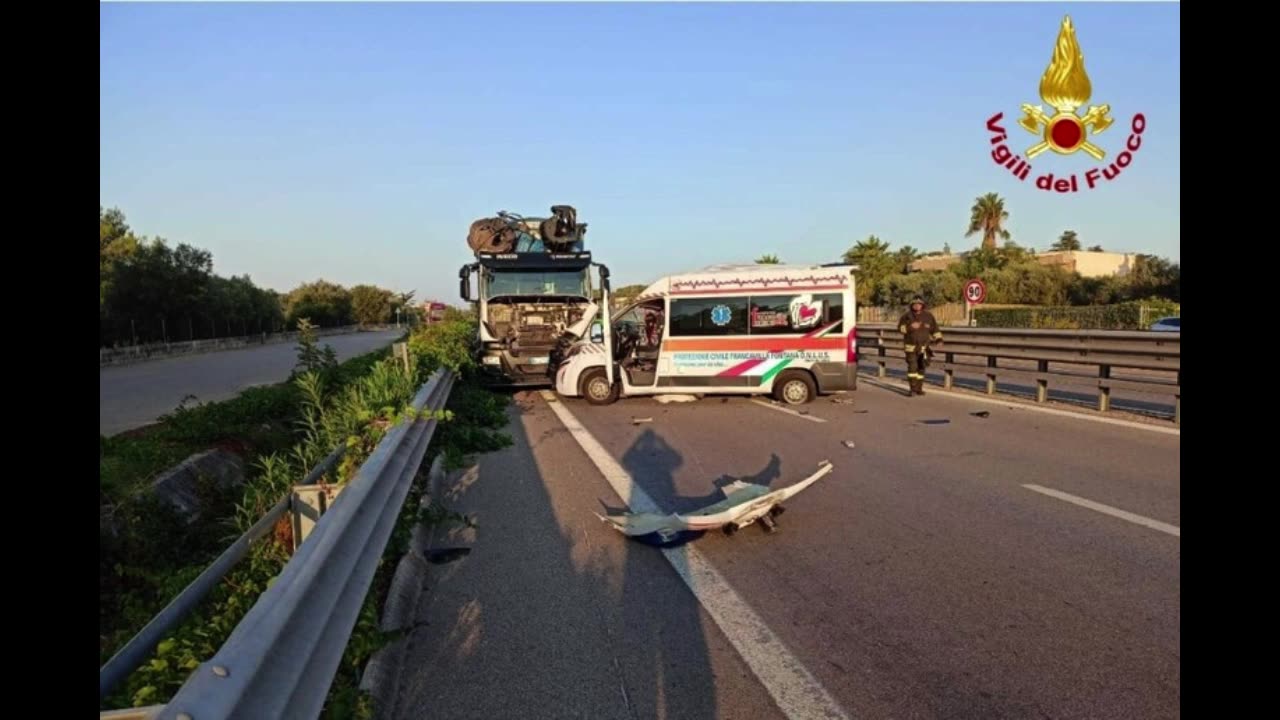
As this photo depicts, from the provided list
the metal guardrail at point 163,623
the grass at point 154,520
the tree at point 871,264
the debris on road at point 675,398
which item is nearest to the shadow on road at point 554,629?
the metal guardrail at point 163,623

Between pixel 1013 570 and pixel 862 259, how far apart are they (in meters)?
65.9

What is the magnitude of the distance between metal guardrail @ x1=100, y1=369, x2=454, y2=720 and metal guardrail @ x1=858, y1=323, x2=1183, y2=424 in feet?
30.0

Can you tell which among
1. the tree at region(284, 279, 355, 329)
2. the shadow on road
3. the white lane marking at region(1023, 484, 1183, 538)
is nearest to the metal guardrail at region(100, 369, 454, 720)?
the shadow on road

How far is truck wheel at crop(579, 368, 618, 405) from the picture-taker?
47.8ft

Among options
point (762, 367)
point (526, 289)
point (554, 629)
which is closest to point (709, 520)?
point (554, 629)

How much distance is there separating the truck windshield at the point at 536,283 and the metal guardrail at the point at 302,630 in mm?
13554

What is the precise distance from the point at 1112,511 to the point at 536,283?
43.9 feet

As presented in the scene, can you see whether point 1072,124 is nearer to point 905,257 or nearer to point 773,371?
point 773,371

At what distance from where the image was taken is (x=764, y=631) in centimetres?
410

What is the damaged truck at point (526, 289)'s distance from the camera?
16.8 metres

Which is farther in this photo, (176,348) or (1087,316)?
(176,348)

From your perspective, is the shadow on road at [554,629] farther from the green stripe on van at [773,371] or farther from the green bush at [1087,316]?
the green bush at [1087,316]

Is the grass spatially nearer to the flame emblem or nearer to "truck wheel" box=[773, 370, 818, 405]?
"truck wheel" box=[773, 370, 818, 405]

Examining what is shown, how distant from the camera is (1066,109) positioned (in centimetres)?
1220
